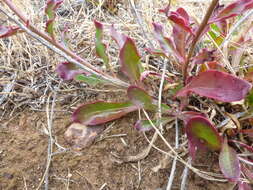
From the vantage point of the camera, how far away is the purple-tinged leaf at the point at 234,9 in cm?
94

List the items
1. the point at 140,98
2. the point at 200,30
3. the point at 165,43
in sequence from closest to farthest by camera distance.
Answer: the point at 200,30
the point at 140,98
the point at 165,43

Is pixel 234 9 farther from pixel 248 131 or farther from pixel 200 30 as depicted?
pixel 248 131

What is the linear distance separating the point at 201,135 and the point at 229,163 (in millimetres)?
127

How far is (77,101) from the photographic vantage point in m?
1.29

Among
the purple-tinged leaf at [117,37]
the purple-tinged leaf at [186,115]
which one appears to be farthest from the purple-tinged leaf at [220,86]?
the purple-tinged leaf at [117,37]

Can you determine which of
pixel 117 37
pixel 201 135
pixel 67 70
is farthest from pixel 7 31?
pixel 201 135

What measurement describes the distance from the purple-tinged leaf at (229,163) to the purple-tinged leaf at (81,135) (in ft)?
1.54

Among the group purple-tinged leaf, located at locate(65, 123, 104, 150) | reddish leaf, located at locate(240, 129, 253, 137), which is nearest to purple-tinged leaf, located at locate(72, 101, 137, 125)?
purple-tinged leaf, located at locate(65, 123, 104, 150)

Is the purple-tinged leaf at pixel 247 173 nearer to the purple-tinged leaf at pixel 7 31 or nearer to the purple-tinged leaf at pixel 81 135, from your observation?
the purple-tinged leaf at pixel 81 135

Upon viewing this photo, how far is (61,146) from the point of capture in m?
1.13

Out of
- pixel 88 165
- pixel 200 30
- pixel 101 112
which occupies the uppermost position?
pixel 200 30

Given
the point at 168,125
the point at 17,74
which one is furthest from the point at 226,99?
the point at 17,74

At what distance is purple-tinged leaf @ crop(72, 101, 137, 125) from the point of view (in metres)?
1.15

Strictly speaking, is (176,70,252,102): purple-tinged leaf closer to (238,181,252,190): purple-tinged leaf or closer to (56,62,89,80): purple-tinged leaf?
(238,181,252,190): purple-tinged leaf
